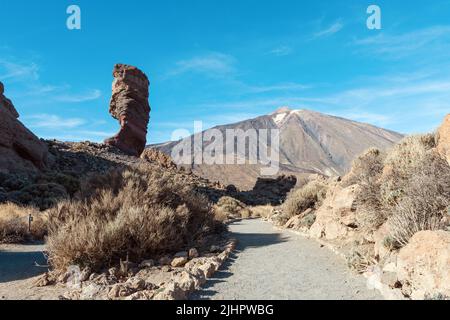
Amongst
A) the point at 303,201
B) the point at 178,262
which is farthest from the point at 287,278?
the point at 303,201

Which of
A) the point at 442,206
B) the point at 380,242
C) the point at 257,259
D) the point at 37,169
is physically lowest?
the point at 257,259

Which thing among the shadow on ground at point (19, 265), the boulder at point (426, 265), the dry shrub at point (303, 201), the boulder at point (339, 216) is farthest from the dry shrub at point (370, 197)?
the shadow on ground at point (19, 265)

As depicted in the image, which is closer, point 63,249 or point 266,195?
point 63,249

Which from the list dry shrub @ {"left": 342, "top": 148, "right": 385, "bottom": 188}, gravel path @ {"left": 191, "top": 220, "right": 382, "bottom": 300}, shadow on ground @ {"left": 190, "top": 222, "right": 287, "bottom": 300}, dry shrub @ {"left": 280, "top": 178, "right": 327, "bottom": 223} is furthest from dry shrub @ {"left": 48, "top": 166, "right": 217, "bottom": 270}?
dry shrub @ {"left": 280, "top": 178, "right": 327, "bottom": 223}

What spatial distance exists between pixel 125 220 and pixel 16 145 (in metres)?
26.8

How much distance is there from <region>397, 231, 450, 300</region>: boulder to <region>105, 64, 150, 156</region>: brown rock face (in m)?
47.1

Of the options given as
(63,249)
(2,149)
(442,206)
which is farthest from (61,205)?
(2,149)

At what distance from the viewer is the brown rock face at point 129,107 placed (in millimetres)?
50438

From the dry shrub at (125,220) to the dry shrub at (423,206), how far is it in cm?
467

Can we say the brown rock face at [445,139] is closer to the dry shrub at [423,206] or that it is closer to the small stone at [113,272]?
the dry shrub at [423,206]

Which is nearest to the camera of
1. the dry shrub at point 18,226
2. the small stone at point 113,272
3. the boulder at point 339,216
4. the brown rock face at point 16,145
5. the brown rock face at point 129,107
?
the small stone at point 113,272

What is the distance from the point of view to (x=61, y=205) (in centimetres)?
972
